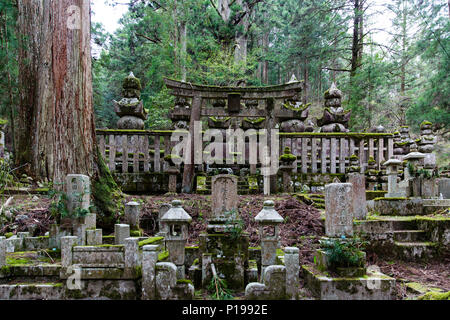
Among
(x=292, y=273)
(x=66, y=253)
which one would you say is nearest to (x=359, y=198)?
Answer: (x=292, y=273)

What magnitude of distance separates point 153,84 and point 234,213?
18304 millimetres

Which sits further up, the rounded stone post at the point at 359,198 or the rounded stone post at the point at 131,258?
the rounded stone post at the point at 359,198

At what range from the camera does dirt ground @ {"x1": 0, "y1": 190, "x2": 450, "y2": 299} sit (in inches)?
193

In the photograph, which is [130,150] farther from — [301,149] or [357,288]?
[357,288]

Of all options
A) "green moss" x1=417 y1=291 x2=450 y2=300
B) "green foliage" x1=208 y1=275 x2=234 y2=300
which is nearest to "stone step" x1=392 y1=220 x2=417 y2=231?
"green moss" x1=417 y1=291 x2=450 y2=300

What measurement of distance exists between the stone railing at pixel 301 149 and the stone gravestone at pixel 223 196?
535cm

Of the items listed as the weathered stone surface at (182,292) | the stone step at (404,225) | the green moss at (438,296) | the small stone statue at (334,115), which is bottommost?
the weathered stone surface at (182,292)

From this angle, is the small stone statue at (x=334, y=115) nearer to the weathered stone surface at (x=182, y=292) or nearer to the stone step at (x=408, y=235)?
the stone step at (x=408, y=235)

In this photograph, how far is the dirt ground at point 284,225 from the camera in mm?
4902

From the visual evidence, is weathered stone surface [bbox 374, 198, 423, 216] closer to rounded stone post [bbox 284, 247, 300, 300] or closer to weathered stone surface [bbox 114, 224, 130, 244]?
rounded stone post [bbox 284, 247, 300, 300]

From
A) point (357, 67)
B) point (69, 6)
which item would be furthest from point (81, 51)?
point (357, 67)

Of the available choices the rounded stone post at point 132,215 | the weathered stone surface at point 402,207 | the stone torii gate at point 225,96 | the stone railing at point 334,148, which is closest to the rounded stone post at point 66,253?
the rounded stone post at point 132,215

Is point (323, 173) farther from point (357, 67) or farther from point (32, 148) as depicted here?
point (357, 67)

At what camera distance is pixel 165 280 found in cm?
343
